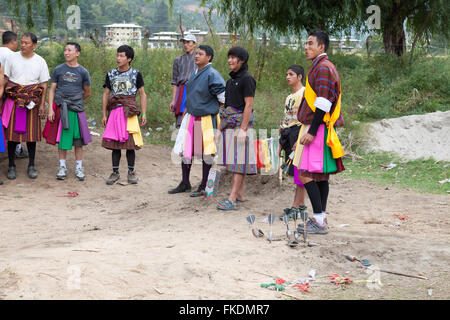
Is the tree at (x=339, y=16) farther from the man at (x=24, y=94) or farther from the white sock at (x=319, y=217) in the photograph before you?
the white sock at (x=319, y=217)

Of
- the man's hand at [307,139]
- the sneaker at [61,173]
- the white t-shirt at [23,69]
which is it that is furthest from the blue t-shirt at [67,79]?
the man's hand at [307,139]

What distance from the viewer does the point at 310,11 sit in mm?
12297

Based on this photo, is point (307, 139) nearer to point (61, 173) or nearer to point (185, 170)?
→ point (185, 170)

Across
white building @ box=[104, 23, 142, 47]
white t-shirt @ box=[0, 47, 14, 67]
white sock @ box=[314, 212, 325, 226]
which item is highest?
white building @ box=[104, 23, 142, 47]

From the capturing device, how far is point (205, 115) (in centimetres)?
663

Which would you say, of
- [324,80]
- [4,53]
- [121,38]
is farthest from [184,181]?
[121,38]

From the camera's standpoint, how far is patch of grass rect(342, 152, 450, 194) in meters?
7.61

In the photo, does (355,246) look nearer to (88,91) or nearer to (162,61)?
(88,91)

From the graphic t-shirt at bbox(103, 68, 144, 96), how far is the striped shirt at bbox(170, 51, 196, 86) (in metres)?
0.60

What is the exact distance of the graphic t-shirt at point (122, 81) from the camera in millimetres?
7598

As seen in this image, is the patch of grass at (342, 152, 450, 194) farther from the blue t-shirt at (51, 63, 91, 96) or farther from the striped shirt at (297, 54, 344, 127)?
the blue t-shirt at (51, 63, 91, 96)

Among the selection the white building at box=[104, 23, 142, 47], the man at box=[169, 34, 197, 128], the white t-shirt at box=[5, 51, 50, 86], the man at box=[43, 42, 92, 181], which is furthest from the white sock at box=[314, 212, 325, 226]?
the white building at box=[104, 23, 142, 47]

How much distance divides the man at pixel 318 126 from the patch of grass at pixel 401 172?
2.89 m

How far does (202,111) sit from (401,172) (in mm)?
3552
